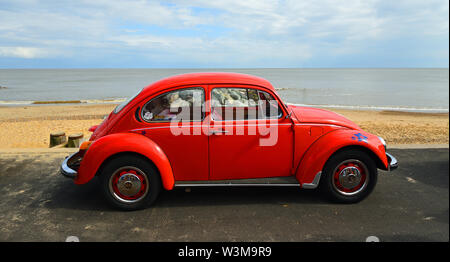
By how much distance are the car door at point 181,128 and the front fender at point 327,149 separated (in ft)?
4.06

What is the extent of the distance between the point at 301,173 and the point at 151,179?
1.86m

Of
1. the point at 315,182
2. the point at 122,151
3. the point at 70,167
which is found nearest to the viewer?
the point at 122,151

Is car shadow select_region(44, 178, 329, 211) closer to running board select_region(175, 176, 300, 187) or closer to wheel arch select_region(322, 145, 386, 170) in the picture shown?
running board select_region(175, 176, 300, 187)

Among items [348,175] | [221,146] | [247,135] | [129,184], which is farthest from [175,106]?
[348,175]

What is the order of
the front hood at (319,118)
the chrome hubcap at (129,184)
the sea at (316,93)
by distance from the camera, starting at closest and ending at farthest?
1. the chrome hubcap at (129,184)
2. the front hood at (319,118)
3. the sea at (316,93)

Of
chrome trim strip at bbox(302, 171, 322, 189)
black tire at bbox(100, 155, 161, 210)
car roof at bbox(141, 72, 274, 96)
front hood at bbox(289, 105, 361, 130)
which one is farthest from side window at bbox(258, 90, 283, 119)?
black tire at bbox(100, 155, 161, 210)

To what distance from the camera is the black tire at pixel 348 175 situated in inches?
150

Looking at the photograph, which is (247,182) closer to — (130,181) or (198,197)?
(198,197)

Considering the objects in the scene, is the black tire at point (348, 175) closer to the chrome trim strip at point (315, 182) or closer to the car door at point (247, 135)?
the chrome trim strip at point (315, 182)

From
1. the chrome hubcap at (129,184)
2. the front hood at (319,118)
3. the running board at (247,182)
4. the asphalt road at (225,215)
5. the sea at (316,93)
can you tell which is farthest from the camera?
the sea at (316,93)

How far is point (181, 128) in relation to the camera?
3750mm

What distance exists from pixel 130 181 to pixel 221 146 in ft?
3.88

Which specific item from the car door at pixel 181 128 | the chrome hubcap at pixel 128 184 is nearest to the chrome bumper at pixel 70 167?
the chrome hubcap at pixel 128 184
